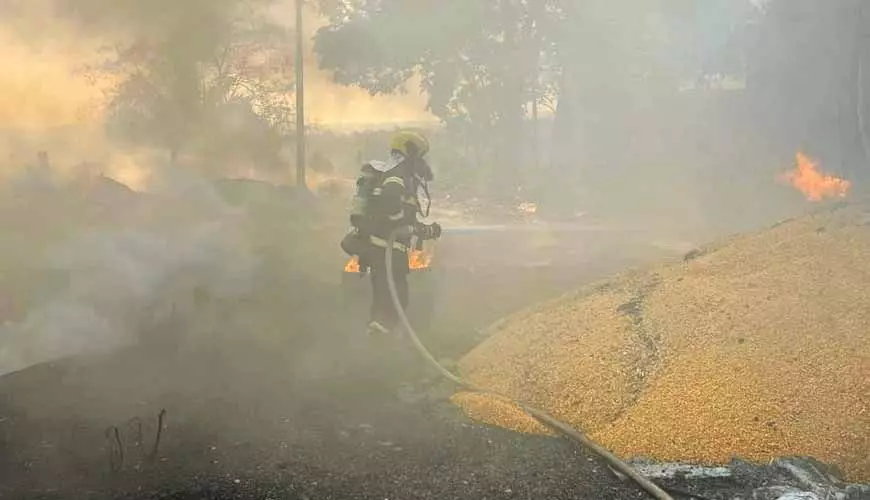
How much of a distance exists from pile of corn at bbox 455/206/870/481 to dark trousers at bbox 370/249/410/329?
0.96 metres

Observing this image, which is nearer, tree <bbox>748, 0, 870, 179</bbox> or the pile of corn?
the pile of corn

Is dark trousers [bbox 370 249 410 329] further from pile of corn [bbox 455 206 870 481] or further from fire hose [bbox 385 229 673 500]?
pile of corn [bbox 455 206 870 481]

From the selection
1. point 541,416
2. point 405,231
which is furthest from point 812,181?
point 541,416

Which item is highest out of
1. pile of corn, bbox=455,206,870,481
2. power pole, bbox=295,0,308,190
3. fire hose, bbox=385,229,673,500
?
power pole, bbox=295,0,308,190

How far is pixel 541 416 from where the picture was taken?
444 cm

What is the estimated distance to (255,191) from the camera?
17156 millimetres

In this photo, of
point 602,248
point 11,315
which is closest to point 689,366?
point 11,315

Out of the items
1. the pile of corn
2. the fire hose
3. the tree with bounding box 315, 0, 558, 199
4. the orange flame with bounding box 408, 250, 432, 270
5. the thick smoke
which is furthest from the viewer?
the tree with bounding box 315, 0, 558, 199

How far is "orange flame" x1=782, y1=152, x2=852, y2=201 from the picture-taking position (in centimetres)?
1791

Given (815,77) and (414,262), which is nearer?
(414,262)

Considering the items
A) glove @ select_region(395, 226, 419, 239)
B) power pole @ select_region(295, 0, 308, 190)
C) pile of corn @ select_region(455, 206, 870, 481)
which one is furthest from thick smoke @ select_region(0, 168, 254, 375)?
power pole @ select_region(295, 0, 308, 190)

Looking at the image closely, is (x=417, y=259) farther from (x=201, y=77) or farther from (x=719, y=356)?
(x=201, y=77)

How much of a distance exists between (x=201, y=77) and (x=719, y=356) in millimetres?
15063

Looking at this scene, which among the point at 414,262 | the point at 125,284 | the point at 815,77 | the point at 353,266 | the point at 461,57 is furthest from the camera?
the point at 461,57
